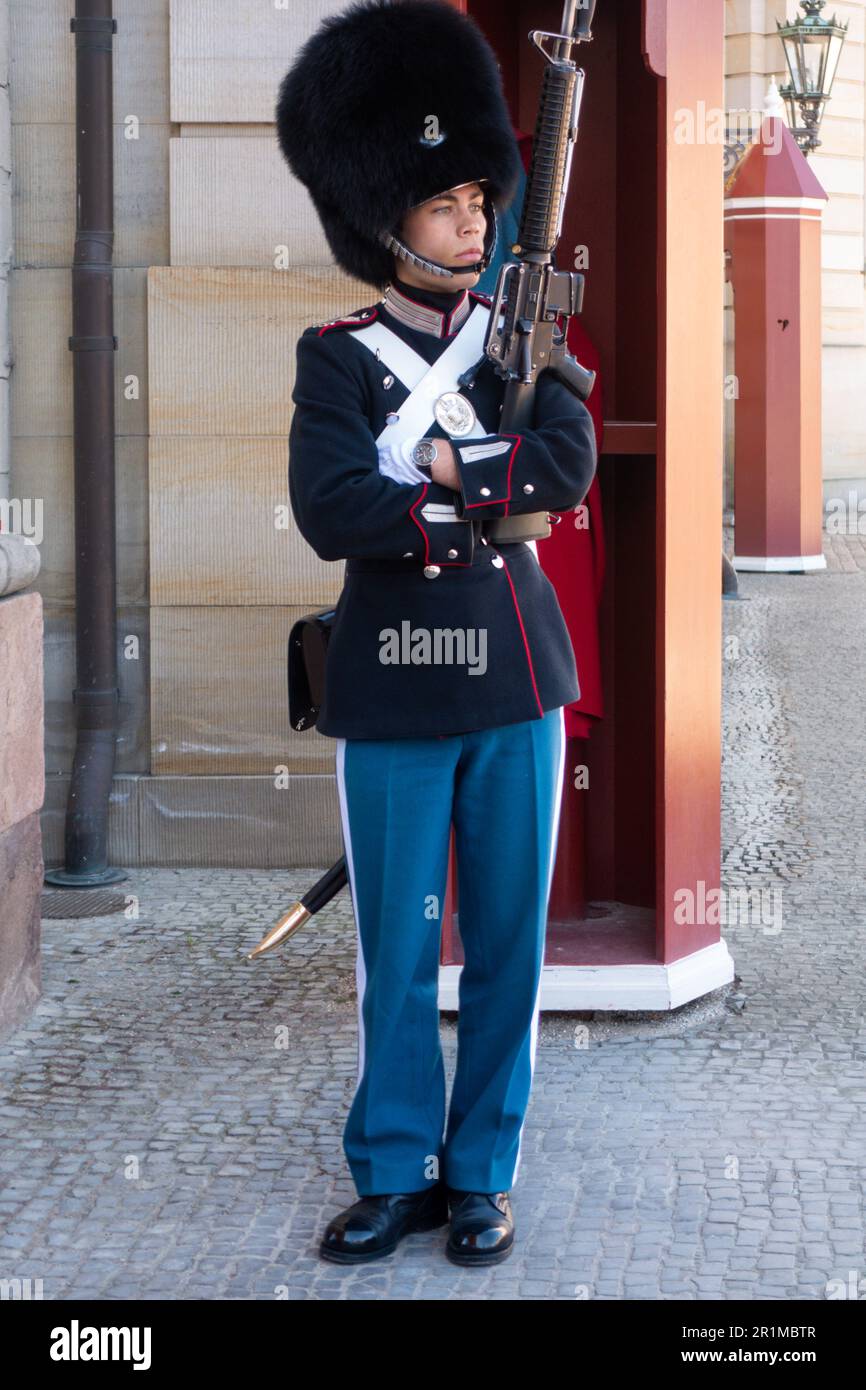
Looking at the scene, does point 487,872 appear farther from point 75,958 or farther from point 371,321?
point 75,958

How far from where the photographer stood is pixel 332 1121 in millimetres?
3736

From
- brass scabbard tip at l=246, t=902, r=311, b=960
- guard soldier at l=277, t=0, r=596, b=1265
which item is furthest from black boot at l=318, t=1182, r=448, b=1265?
brass scabbard tip at l=246, t=902, r=311, b=960

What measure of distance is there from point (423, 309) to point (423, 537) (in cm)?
39

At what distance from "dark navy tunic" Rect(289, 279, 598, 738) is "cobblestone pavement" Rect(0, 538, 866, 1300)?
2.88ft

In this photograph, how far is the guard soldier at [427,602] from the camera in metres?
2.98

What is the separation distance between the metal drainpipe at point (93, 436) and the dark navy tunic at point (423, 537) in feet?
8.19

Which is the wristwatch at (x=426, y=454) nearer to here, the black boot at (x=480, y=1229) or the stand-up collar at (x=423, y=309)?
the stand-up collar at (x=423, y=309)

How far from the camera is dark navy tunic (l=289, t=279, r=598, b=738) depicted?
296 cm

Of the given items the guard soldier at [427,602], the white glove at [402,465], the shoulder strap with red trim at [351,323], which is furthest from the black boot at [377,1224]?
the shoulder strap with red trim at [351,323]

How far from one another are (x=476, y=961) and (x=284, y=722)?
99.2 inches

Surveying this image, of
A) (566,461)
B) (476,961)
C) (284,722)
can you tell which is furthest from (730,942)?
(566,461)

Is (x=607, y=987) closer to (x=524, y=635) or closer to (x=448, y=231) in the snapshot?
(x=524, y=635)

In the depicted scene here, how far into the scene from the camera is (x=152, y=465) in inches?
219

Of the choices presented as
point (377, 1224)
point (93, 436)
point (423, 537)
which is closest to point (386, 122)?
point (423, 537)
